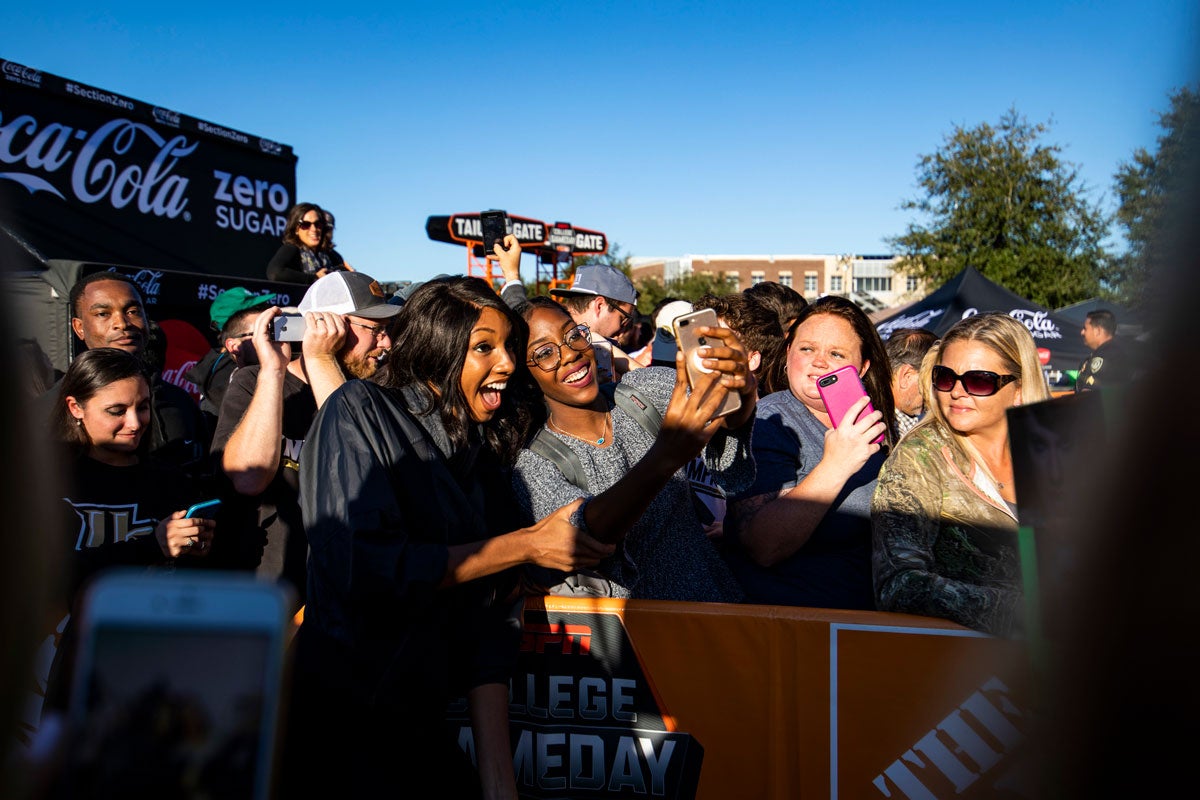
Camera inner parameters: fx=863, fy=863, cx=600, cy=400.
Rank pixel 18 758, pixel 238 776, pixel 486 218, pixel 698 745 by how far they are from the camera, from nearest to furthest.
A: 1. pixel 18 758
2. pixel 238 776
3. pixel 698 745
4. pixel 486 218

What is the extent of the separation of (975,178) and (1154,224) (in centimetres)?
2699

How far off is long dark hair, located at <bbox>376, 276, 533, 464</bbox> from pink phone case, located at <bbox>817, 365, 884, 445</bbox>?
3.80 ft

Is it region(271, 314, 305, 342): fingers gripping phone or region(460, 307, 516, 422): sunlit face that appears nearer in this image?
region(460, 307, 516, 422): sunlit face

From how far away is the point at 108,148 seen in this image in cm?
843

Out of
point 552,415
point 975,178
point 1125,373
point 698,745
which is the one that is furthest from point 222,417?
point 975,178

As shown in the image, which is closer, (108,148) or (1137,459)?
(1137,459)

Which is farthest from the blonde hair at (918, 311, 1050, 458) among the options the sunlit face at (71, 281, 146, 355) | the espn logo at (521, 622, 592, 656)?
the sunlit face at (71, 281, 146, 355)

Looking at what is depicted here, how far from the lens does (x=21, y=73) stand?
→ 749 cm

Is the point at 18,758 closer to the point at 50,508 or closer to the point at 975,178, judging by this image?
the point at 50,508

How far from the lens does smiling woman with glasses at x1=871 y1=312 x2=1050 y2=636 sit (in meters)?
2.80

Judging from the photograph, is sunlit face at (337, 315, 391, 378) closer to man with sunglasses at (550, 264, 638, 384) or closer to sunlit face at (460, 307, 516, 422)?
sunlit face at (460, 307, 516, 422)

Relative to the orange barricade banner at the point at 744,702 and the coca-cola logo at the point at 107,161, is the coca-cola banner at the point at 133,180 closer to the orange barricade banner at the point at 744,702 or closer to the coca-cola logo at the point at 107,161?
the coca-cola logo at the point at 107,161

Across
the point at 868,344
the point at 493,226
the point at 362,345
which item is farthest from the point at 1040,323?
the point at 362,345

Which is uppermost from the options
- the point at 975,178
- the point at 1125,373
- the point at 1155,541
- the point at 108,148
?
the point at 975,178
